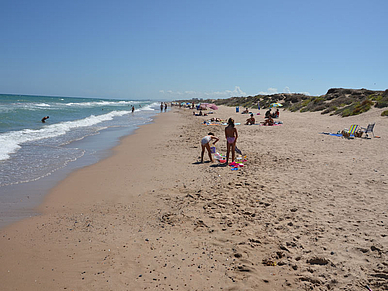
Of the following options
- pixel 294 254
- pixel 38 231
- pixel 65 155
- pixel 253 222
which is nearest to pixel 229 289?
pixel 294 254

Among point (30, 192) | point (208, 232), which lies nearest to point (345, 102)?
point (208, 232)

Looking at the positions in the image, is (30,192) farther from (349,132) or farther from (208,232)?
(349,132)

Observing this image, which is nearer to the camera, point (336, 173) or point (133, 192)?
point (133, 192)

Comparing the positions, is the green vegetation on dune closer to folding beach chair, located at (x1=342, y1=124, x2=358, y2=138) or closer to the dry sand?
folding beach chair, located at (x1=342, y1=124, x2=358, y2=138)

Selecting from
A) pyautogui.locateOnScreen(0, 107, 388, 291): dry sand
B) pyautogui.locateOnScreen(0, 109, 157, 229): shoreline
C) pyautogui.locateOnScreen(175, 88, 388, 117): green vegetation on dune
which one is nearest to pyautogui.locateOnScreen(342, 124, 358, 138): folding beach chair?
pyautogui.locateOnScreen(0, 107, 388, 291): dry sand

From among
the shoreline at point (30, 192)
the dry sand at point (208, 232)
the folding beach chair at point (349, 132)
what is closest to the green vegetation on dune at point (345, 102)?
the folding beach chair at point (349, 132)

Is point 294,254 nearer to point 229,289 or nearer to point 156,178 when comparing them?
point 229,289

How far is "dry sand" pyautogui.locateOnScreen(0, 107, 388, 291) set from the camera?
10.7ft

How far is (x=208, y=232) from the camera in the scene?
434 cm

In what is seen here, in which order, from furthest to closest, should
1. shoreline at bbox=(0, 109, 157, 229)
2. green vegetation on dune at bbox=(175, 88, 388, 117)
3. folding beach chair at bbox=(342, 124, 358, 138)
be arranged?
green vegetation on dune at bbox=(175, 88, 388, 117)
folding beach chair at bbox=(342, 124, 358, 138)
shoreline at bbox=(0, 109, 157, 229)

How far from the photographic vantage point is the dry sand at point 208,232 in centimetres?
325

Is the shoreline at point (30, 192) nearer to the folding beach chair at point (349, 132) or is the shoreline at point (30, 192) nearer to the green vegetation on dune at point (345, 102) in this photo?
the folding beach chair at point (349, 132)

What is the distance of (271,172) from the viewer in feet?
24.5

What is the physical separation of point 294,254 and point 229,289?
3.77ft
